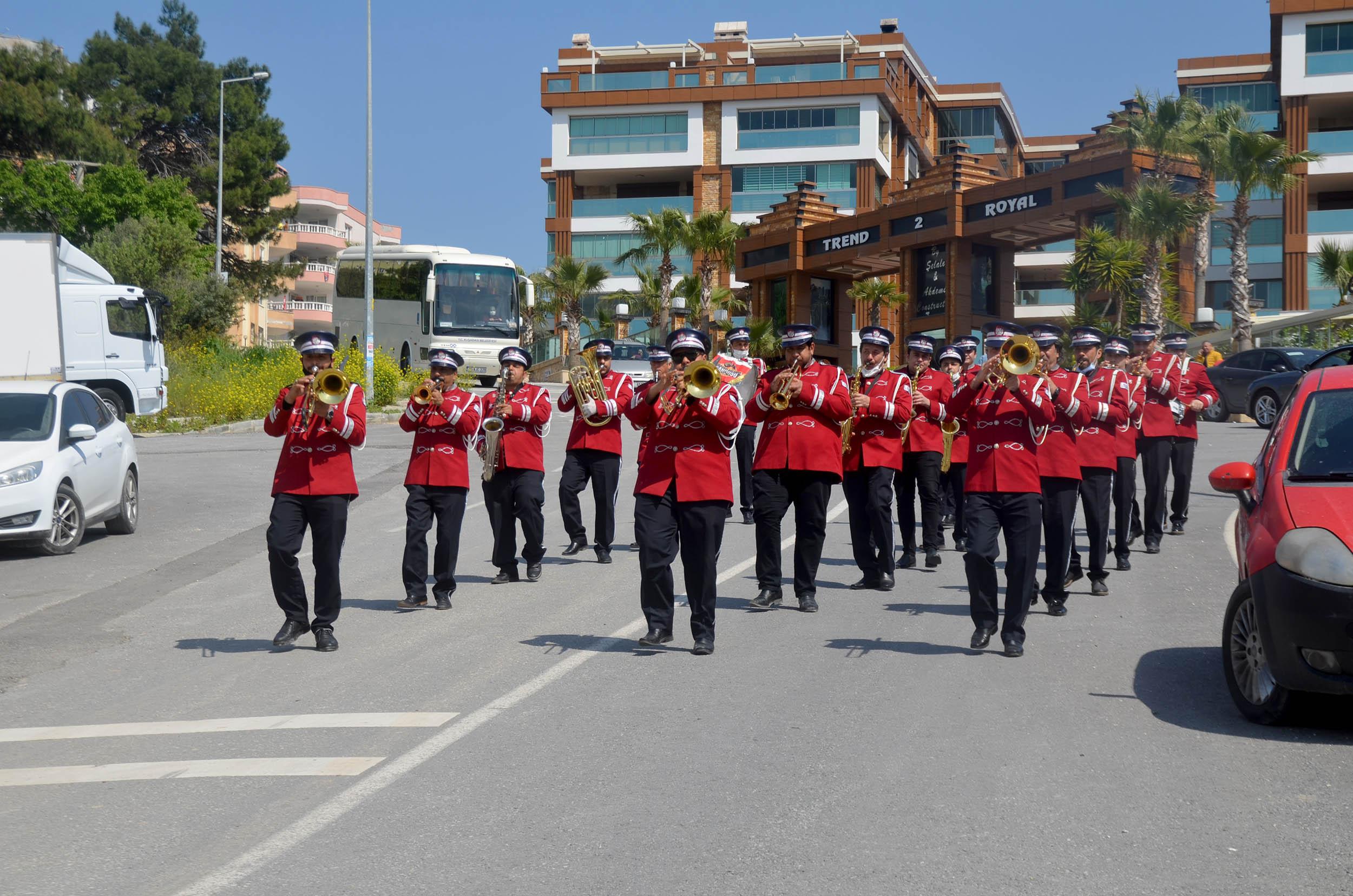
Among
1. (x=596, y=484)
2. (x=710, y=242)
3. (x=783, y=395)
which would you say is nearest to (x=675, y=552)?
(x=783, y=395)

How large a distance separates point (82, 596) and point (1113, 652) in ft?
25.1

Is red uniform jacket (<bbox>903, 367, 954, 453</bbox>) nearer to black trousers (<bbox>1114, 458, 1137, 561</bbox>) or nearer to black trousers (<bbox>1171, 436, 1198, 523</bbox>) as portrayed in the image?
black trousers (<bbox>1114, 458, 1137, 561</bbox>)

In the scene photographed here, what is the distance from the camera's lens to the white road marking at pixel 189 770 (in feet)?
19.8

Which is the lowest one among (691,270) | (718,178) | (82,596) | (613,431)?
(82,596)

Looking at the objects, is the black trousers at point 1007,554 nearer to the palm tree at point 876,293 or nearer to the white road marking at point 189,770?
the white road marking at point 189,770

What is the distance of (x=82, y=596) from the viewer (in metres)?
11.5

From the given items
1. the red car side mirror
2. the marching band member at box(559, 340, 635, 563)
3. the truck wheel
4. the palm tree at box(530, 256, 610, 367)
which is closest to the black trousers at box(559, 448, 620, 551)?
the marching band member at box(559, 340, 635, 563)

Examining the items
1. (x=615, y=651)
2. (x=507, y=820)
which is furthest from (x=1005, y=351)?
(x=507, y=820)

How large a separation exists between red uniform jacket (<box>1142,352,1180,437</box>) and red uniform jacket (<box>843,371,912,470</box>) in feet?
9.85

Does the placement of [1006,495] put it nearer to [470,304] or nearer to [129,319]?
[129,319]

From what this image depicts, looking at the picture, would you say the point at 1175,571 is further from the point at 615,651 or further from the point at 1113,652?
the point at 615,651

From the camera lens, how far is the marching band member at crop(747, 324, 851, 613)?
10.3 m

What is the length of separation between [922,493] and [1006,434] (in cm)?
408

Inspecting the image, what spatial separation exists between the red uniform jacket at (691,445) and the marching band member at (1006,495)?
57.7 inches
